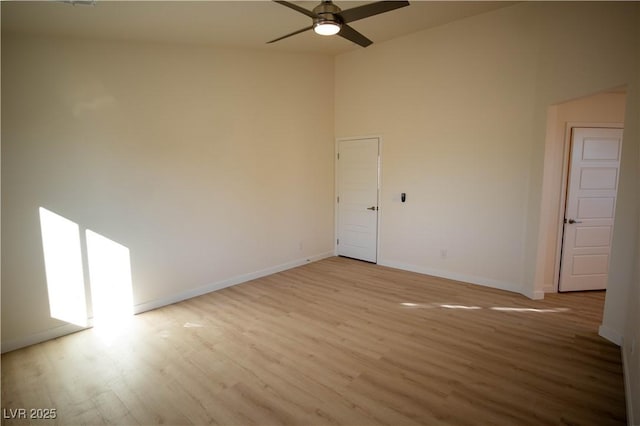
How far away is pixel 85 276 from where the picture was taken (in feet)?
11.5

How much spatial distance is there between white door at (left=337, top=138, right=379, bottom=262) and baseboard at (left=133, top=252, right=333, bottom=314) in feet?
2.13

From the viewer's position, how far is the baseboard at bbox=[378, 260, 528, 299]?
4.33 metres

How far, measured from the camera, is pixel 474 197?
4.62m

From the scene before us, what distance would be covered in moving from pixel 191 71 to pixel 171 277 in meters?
2.60

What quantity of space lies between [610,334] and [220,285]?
443 cm

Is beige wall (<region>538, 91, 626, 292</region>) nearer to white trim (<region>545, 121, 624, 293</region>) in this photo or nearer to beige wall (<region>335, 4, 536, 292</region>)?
white trim (<region>545, 121, 624, 293</region>)

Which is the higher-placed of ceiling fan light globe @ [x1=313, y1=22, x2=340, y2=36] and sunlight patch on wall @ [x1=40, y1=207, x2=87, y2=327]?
ceiling fan light globe @ [x1=313, y1=22, x2=340, y2=36]

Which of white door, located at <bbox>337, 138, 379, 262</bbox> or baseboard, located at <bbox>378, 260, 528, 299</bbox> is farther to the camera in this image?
white door, located at <bbox>337, 138, 379, 262</bbox>

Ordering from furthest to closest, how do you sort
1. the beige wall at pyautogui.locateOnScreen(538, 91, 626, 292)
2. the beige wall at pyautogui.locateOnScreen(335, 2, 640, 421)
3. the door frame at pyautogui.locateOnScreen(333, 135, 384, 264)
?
1. the door frame at pyautogui.locateOnScreen(333, 135, 384, 264)
2. the beige wall at pyautogui.locateOnScreen(538, 91, 626, 292)
3. the beige wall at pyautogui.locateOnScreen(335, 2, 640, 421)

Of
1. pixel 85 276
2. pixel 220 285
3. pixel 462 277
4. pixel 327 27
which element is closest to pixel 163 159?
pixel 85 276

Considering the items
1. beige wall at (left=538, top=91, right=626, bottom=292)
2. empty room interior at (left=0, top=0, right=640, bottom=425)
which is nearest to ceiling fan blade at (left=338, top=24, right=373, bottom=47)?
empty room interior at (left=0, top=0, right=640, bottom=425)

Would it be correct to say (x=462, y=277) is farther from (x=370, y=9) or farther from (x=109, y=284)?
(x=109, y=284)

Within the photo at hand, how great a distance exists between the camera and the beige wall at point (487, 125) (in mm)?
2994

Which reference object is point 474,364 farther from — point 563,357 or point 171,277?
point 171,277
